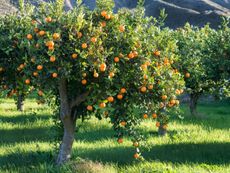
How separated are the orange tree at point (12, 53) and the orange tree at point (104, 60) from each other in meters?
0.31

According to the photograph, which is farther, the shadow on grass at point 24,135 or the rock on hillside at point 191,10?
the rock on hillside at point 191,10

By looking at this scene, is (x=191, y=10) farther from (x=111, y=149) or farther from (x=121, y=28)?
(x=121, y=28)

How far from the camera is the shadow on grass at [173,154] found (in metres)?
10.9

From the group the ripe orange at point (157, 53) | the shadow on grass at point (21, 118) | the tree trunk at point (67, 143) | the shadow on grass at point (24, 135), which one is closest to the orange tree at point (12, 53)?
the tree trunk at point (67, 143)

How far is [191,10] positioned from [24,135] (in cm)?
4434

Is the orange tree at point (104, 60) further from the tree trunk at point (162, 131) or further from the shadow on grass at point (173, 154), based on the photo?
the tree trunk at point (162, 131)

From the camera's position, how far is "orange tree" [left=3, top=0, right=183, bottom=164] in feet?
26.0

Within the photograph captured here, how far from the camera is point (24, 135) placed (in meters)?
14.2

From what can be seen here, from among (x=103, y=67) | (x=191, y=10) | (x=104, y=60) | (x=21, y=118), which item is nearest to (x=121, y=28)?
(x=104, y=60)

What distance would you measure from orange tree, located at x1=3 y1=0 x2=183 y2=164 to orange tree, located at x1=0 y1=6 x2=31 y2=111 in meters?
0.31

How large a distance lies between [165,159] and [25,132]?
5950 mm

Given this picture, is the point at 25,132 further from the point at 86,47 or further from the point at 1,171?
the point at 86,47

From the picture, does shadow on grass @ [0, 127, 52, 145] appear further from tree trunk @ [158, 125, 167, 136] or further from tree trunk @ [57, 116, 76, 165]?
tree trunk @ [158, 125, 167, 136]

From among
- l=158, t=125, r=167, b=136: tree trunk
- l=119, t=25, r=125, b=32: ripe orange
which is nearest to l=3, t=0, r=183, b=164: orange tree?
l=119, t=25, r=125, b=32: ripe orange
